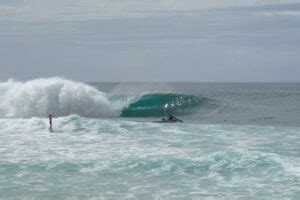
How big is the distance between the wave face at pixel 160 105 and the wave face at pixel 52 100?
2.91 m

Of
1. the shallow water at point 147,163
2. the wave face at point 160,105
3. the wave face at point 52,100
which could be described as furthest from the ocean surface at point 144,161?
the wave face at point 160,105

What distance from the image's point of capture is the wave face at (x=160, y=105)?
169 feet

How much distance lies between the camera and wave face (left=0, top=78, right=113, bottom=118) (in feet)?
156

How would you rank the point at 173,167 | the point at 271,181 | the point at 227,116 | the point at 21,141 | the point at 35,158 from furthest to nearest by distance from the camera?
the point at 227,116, the point at 21,141, the point at 35,158, the point at 173,167, the point at 271,181

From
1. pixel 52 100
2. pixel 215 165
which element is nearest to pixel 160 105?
pixel 52 100

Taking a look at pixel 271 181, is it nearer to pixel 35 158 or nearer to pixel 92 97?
pixel 35 158

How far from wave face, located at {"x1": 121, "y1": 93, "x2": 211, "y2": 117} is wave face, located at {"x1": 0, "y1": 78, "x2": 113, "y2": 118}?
115 inches

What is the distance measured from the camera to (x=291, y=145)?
24234 millimetres

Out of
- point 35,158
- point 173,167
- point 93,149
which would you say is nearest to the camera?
point 173,167

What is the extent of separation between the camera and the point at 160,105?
55344mm

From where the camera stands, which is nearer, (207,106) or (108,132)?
(108,132)

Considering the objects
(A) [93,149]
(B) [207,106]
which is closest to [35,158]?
(A) [93,149]

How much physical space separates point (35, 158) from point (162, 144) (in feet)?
19.1

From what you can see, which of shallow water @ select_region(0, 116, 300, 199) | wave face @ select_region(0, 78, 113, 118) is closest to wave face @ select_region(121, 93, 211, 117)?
wave face @ select_region(0, 78, 113, 118)
